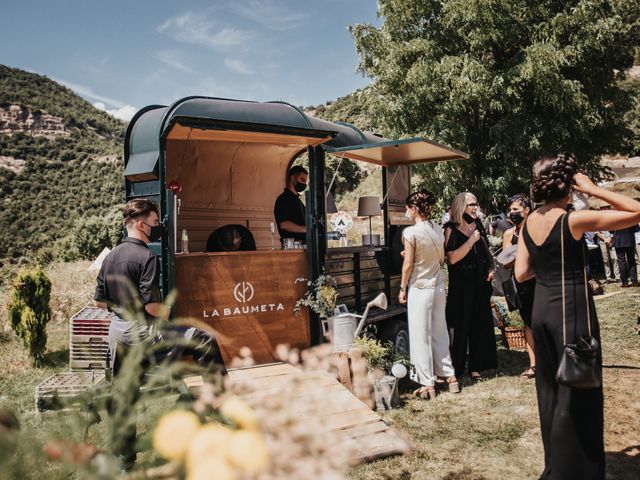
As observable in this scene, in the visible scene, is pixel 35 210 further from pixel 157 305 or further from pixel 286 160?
pixel 157 305

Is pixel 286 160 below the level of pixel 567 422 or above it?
above

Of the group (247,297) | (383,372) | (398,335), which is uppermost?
(247,297)

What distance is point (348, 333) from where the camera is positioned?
583 cm

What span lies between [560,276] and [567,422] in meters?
0.86

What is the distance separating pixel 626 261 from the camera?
12227 mm

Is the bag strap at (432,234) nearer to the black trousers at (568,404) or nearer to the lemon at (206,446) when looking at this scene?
the black trousers at (568,404)

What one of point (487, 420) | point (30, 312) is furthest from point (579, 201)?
point (30, 312)

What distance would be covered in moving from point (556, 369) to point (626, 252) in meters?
10.9

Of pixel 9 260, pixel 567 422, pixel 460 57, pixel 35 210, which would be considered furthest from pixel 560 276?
pixel 35 210

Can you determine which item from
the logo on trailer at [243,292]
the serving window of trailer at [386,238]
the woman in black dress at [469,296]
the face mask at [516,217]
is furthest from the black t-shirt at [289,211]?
the face mask at [516,217]

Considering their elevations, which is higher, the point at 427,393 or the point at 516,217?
the point at 516,217

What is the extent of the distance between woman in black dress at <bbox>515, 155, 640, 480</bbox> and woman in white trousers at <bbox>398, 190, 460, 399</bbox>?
252 cm

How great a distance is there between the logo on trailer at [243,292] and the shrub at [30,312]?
3726 mm

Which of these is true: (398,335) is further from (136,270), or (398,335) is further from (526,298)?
(136,270)
